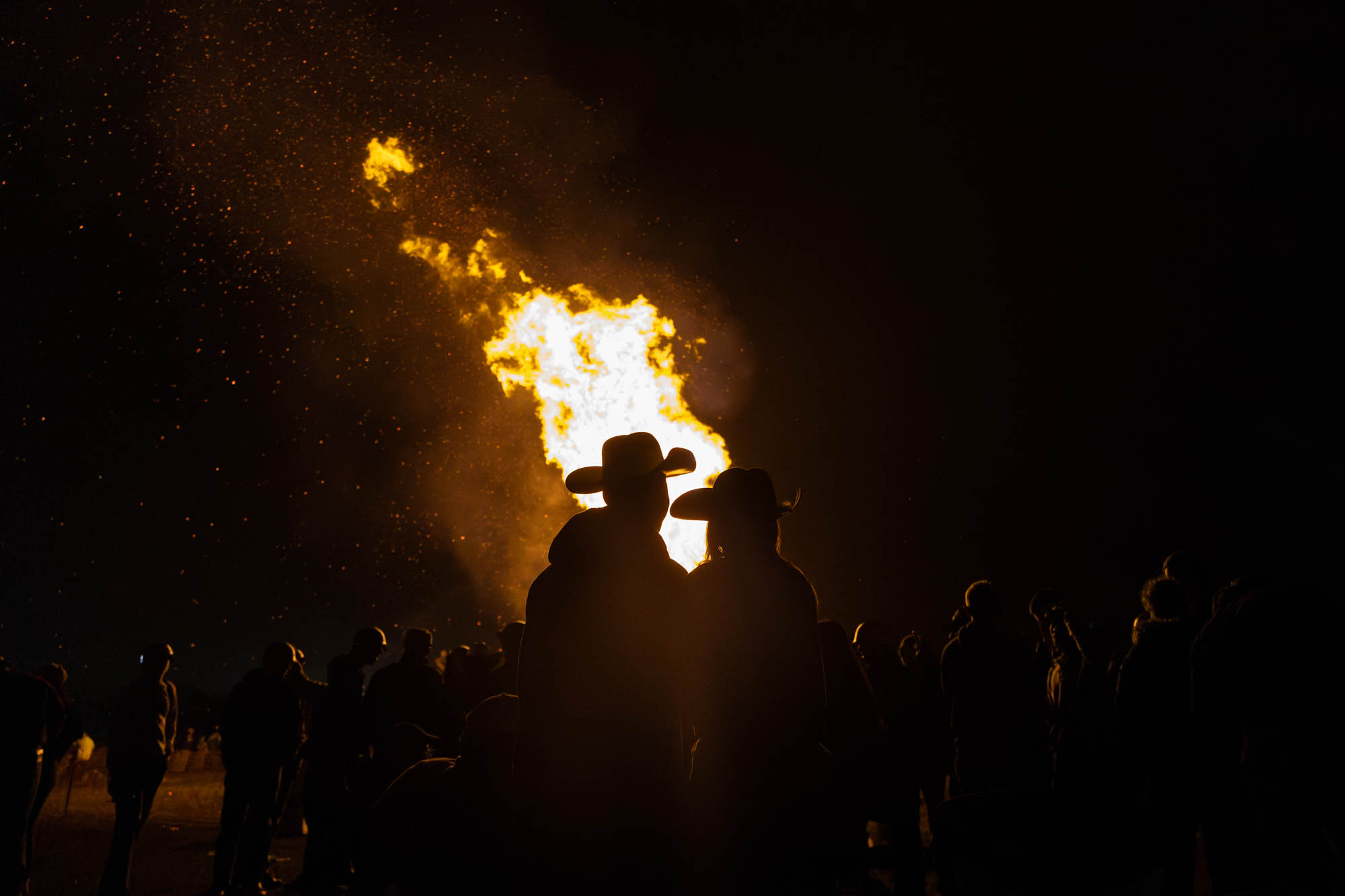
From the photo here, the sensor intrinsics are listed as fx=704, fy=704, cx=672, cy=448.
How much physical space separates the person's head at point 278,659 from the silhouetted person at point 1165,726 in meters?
6.55

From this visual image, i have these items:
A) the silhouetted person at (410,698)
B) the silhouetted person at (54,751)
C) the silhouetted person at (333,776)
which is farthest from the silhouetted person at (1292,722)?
the silhouetted person at (54,751)

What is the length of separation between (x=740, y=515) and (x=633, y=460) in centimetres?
61

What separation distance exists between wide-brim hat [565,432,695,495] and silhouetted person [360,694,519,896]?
898mm

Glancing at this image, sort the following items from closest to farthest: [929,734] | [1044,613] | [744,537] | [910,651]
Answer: [744,537], [929,734], [1044,613], [910,651]

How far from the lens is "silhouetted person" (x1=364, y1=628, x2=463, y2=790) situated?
6.16 meters

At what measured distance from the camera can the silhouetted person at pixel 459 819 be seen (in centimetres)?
219

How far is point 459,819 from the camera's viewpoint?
2.31 m

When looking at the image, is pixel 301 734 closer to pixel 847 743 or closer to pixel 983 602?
pixel 847 743

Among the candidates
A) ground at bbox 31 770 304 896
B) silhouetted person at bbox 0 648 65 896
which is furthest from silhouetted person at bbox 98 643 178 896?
silhouetted person at bbox 0 648 65 896

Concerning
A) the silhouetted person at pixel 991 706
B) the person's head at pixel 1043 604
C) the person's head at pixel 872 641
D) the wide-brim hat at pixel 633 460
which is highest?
the person's head at pixel 1043 604

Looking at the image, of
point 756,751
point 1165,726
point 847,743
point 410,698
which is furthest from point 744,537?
point 410,698

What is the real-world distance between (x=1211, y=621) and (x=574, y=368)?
10.7 meters

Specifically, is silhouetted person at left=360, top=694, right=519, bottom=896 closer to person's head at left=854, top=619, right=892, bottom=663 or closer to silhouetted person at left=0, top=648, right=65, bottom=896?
silhouetted person at left=0, top=648, right=65, bottom=896

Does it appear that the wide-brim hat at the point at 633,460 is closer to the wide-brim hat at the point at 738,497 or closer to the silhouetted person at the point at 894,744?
the wide-brim hat at the point at 738,497
